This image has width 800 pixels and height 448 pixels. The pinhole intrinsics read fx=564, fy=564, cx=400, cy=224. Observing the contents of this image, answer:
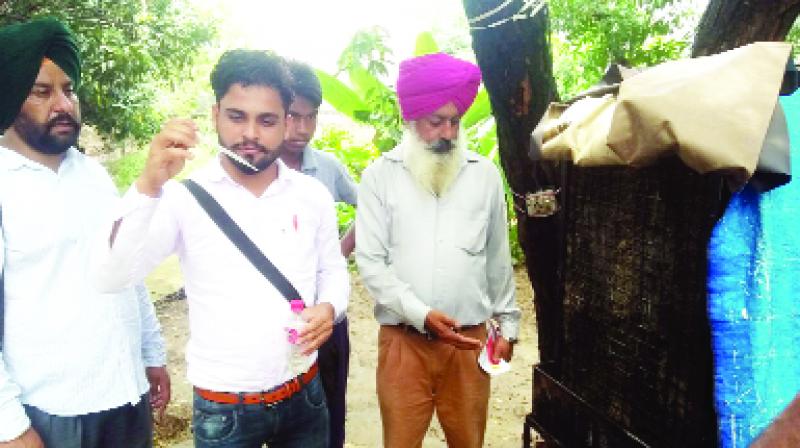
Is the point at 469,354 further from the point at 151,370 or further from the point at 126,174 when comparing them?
the point at 126,174

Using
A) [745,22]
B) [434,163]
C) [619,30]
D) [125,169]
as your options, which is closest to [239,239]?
[434,163]

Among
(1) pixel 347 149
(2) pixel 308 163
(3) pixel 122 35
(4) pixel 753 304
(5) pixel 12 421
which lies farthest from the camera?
(1) pixel 347 149

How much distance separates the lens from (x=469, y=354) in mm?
2572

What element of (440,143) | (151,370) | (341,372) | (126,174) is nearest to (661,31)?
(440,143)

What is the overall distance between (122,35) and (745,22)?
16.8 ft

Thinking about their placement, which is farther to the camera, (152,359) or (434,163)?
(434,163)

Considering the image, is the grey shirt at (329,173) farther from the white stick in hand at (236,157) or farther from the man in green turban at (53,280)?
the man in green turban at (53,280)

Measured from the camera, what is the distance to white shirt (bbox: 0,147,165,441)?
→ 1731mm

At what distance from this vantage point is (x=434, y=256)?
2.52 metres

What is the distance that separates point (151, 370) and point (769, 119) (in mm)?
2239

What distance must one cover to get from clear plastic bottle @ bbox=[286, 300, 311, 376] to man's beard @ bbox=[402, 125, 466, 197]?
38.0 inches

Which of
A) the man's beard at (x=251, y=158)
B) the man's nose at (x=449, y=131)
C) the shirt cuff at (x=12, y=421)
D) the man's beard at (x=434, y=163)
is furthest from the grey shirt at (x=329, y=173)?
the shirt cuff at (x=12, y=421)

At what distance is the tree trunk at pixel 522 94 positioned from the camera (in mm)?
2568

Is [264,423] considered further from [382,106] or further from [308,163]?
[382,106]
